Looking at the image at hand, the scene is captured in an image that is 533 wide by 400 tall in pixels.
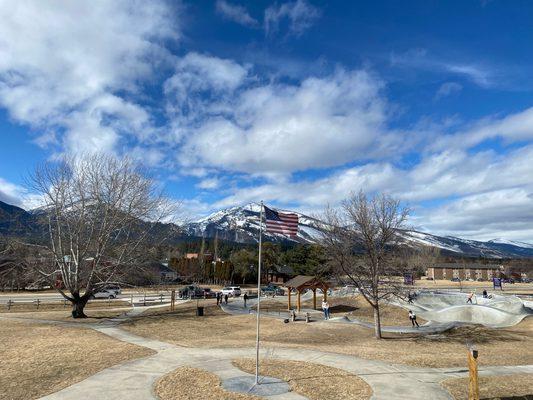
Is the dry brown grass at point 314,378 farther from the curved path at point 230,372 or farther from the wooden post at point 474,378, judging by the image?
the wooden post at point 474,378

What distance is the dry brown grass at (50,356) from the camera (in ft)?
46.5

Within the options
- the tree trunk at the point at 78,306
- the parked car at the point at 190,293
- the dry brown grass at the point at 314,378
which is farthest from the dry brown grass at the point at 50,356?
the parked car at the point at 190,293

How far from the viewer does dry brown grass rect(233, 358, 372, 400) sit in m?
13.2

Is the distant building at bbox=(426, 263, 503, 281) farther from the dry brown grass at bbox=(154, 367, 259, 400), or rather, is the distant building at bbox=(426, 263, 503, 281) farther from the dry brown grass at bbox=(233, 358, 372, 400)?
the dry brown grass at bbox=(154, 367, 259, 400)

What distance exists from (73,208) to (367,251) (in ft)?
78.2

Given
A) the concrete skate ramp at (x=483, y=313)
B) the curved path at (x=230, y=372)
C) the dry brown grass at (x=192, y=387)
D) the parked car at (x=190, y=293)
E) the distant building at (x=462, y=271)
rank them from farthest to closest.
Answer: the distant building at (x=462, y=271) < the parked car at (x=190, y=293) < the concrete skate ramp at (x=483, y=313) < the curved path at (x=230, y=372) < the dry brown grass at (x=192, y=387)

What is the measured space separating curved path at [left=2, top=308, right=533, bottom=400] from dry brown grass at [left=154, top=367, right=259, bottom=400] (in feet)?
1.07

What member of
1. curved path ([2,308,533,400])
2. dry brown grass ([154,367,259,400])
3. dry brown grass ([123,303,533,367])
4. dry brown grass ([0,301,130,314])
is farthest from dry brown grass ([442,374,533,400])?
dry brown grass ([0,301,130,314])

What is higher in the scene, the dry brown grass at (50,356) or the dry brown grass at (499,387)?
the dry brown grass at (50,356)

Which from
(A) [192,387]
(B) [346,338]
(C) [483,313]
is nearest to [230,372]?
(A) [192,387]

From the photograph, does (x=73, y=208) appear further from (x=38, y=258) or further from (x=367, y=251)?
(x=367, y=251)

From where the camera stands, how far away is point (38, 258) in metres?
37.5

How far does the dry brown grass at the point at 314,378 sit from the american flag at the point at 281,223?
16.3 feet

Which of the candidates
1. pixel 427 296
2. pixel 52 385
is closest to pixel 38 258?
pixel 52 385
